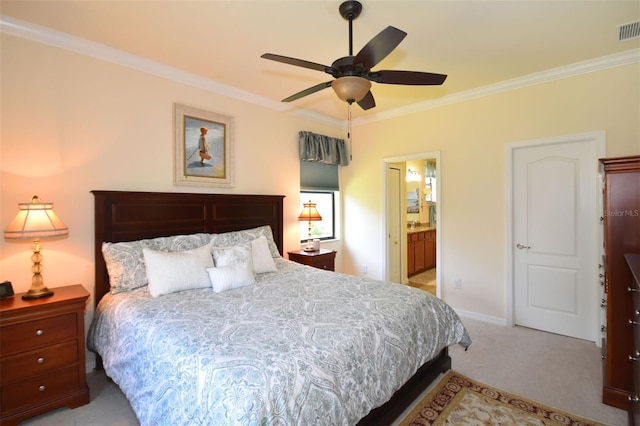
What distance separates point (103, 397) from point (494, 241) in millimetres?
4081

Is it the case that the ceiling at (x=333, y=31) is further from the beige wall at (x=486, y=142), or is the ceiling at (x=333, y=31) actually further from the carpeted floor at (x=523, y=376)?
the carpeted floor at (x=523, y=376)

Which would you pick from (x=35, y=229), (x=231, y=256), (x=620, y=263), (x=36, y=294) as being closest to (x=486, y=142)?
(x=620, y=263)

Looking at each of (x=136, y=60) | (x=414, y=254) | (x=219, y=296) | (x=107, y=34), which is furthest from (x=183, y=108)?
(x=414, y=254)

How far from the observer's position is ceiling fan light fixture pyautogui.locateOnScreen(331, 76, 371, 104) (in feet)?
6.37

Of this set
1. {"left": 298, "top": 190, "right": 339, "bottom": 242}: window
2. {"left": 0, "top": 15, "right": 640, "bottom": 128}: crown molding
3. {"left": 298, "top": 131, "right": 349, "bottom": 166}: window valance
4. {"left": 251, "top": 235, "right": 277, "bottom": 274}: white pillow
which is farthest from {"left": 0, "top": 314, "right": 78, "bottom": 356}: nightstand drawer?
{"left": 298, "top": 131, "right": 349, "bottom": 166}: window valance

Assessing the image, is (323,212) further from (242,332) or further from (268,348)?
(268,348)

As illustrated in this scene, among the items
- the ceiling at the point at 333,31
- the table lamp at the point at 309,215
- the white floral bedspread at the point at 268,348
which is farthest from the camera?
the table lamp at the point at 309,215

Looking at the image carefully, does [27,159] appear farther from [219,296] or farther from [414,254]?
[414,254]

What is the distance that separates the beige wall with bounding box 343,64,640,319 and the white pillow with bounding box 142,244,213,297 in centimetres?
287

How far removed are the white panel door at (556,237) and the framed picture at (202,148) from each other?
11.0 feet

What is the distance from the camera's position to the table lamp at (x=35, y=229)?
206 centimetres

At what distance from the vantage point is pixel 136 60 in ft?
9.41

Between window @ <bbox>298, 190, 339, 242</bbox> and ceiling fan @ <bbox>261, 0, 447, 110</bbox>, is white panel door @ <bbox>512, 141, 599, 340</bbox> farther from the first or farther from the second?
window @ <bbox>298, 190, 339, 242</bbox>

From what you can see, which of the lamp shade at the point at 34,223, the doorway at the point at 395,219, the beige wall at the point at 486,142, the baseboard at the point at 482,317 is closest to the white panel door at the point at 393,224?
the doorway at the point at 395,219
